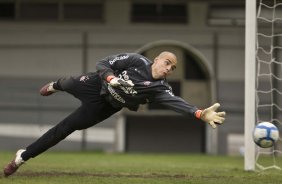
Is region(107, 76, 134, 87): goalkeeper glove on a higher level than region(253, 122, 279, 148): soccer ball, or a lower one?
higher

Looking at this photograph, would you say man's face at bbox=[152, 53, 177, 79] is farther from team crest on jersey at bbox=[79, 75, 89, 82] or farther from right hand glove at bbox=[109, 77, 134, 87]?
team crest on jersey at bbox=[79, 75, 89, 82]

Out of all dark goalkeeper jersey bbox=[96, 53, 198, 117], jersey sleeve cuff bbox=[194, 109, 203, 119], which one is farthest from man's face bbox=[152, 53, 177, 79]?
jersey sleeve cuff bbox=[194, 109, 203, 119]

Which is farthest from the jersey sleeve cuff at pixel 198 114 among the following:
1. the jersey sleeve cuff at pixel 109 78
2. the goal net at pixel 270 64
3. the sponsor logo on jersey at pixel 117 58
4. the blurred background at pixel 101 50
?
the blurred background at pixel 101 50

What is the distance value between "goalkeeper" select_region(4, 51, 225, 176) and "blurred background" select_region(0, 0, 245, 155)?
15694mm

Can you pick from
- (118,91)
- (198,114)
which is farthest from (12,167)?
(198,114)

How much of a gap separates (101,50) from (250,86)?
14585 mm

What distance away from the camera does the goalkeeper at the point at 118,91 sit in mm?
7273

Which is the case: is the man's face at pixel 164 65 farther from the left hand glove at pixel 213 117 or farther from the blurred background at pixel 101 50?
the blurred background at pixel 101 50

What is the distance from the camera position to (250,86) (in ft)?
34.1

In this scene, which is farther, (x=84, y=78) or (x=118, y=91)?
(x=84, y=78)

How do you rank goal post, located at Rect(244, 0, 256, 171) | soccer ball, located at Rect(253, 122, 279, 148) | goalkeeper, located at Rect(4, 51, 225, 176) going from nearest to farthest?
goalkeeper, located at Rect(4, 51, 225, 176)
soccer ball, located at Rect(253, 122, 279, 148)
goal post, located at Rect(244, 0, 256, 171)

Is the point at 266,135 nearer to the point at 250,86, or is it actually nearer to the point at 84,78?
the point at 250,86

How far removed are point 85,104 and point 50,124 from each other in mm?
16581

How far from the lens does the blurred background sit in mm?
24234
